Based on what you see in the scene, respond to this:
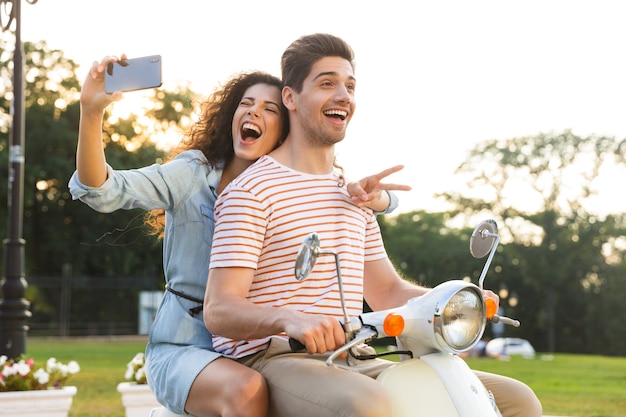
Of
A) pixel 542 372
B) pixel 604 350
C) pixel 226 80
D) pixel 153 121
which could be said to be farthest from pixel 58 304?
pixel 226 80

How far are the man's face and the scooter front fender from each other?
779 millimetres

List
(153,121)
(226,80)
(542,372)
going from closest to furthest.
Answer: (226,80) < (542,372) < (153,121)

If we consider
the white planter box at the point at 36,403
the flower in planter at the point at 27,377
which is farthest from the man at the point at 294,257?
the flower in planter at the point at 27,377

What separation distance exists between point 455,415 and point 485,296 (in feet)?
1.51

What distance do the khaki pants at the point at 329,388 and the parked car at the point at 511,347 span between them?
2955 centimetres

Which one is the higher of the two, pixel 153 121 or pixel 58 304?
pixel 153 121

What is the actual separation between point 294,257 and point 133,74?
2.29 ft

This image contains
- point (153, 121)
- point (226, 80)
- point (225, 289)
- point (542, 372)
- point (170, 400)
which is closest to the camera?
point (225, 289)

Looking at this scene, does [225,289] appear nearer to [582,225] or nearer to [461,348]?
[461,348]

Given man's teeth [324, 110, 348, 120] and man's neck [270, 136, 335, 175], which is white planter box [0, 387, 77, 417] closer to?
man's neck [270, 136, 335, 175]

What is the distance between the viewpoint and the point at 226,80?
3.57 metres

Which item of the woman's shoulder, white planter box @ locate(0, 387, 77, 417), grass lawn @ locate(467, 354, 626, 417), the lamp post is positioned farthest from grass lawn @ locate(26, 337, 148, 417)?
the woman's shoulder

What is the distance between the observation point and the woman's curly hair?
11.2 feet

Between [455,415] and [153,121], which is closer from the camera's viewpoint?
[455,415]
